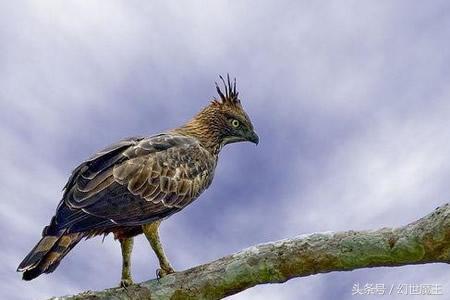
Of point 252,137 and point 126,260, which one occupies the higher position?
point 252,137

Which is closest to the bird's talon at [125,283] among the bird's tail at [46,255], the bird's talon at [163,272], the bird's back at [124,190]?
the bird's talon at [163,272]

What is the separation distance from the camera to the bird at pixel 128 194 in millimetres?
6430

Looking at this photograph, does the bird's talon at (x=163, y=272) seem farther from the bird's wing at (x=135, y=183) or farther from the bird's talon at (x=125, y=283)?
the bird's wing at (x=135, y=183)

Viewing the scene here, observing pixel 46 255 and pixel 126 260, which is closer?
pixel 46 255

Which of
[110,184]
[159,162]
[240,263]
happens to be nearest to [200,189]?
[159,162]

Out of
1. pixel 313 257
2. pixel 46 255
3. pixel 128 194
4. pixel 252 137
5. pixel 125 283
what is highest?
pixel 252 137

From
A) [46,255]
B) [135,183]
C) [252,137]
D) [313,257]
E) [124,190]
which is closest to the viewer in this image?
[313,257]

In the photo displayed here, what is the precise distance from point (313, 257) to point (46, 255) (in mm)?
2719

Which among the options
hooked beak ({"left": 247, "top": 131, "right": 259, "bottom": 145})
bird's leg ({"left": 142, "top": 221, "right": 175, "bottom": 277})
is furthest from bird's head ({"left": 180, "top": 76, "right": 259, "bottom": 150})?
bird's leg ({"left": 142, "top": 221, "right": 175, "bottom": 277})

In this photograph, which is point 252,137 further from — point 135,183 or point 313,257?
point 313,257

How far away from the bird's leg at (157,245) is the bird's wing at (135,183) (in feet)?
0.48

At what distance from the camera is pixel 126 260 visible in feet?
23.2

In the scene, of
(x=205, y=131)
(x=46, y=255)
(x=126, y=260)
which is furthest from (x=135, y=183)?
(x=205, y=131)

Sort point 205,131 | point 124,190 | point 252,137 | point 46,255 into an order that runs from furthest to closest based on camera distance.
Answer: point 252,137
point 205,131
point 124,190
point 46,255
